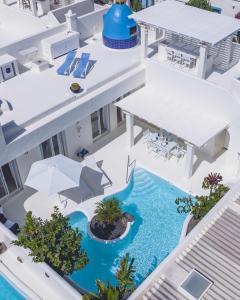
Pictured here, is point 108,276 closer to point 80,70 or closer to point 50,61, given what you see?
point 80,70

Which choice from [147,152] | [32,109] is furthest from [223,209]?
[32,109]

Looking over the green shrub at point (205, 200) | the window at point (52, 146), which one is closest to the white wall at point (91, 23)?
the window at point (52, 146)

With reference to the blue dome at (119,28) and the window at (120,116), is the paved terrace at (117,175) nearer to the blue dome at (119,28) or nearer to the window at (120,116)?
the window at (120,116)

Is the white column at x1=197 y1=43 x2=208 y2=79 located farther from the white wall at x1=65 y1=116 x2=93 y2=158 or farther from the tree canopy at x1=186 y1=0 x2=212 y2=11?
the tree canopy at x1=186 y1=0 x2=212 y2=11

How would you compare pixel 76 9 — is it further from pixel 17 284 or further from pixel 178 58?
pixel 17 284

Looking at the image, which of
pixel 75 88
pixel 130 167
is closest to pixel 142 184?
pixel 130 167

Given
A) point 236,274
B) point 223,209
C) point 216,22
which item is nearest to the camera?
point 236,274
